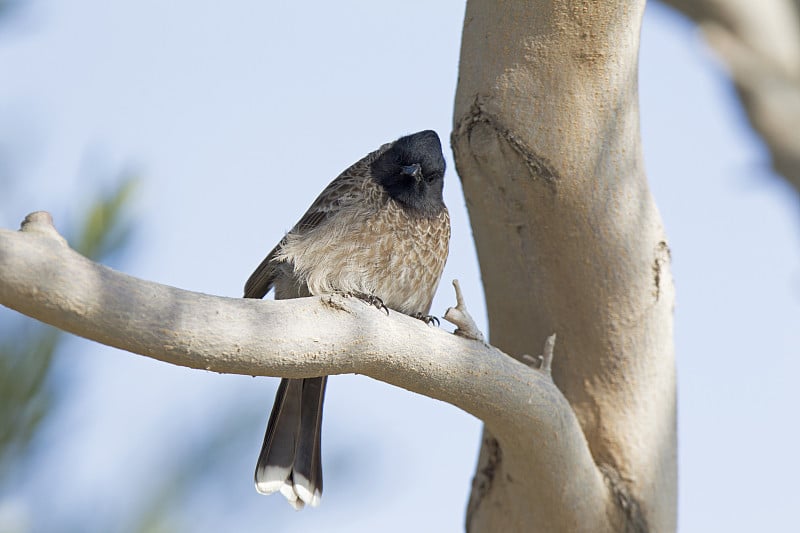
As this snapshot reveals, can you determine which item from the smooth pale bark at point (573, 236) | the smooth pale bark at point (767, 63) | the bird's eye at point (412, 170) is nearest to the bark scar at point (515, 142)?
the smooth pale bark at point (573, 236)

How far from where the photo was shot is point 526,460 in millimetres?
3340

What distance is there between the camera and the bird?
150 inches

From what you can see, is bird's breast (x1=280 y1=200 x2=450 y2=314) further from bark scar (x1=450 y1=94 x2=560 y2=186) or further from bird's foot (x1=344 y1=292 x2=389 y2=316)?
bark scar (x1=450 y1=94 x2=560 y2=186)

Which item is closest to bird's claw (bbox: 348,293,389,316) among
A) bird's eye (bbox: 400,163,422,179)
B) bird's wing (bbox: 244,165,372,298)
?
bird's wing (bbox: 244,165,372,298)

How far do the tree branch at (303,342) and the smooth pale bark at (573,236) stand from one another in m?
0.10

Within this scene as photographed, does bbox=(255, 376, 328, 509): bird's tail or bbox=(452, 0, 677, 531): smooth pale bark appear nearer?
bbox=(452, 0, 677, 531): smooth pale bark

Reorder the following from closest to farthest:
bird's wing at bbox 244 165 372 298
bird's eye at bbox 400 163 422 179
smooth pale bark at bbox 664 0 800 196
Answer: smooth pale bark at bbox 664 0 800 196, bird's wing at bbox 244 165 372 298, bird's eye at bbox 400 163 422 179

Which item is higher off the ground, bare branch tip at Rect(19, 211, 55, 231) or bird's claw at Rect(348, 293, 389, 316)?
bird's claw at Rect(348, 293, 389, 316)

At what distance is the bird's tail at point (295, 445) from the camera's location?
3639mm

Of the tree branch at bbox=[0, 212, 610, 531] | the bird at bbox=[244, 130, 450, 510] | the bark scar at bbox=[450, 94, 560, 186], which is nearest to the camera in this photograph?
the tree branch at bbox=[0, 212, 610, 531]

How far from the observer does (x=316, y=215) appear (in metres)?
4.19

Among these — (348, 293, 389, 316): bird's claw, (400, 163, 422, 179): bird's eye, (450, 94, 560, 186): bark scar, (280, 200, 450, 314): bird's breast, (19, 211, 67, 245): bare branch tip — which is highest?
(400, 163, 422, 179): bird's eye

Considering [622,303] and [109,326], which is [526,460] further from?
[109,326]

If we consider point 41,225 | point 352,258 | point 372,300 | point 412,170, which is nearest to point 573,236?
point 372,300
